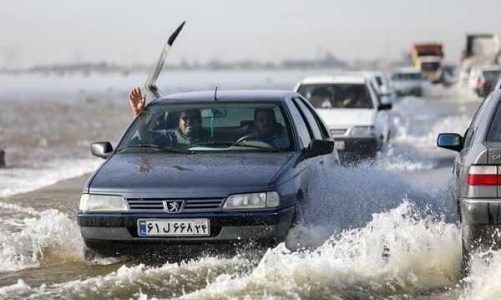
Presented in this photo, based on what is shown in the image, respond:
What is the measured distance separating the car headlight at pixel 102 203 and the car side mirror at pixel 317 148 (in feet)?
5.70

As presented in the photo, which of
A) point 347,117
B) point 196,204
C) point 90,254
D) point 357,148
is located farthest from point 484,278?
point 347,117

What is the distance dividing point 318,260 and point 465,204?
3.71 feet

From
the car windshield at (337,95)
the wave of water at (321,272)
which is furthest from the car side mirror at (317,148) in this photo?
the car windshield at (337,95)

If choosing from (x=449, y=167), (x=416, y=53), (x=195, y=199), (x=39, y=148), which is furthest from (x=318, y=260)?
(x=416, y=53)

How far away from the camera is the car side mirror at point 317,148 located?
8.46 metres

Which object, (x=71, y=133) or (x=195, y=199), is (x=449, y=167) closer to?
(x=195, y=199)

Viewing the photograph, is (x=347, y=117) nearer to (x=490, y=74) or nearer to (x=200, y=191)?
(x=200, y=191)

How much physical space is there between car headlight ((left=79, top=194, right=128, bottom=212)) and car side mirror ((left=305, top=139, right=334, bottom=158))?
1738 mm

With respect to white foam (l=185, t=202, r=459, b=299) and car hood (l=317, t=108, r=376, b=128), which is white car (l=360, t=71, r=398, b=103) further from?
white foam (l=185, t=202, r=459, b=299)

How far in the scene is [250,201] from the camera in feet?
24.1

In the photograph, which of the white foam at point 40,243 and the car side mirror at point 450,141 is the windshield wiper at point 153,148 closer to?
the white foam at point 40,243

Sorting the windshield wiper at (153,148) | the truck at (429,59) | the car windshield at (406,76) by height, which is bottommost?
the truck at (429,59)

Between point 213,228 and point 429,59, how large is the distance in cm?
7776

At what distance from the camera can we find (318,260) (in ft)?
24.1
